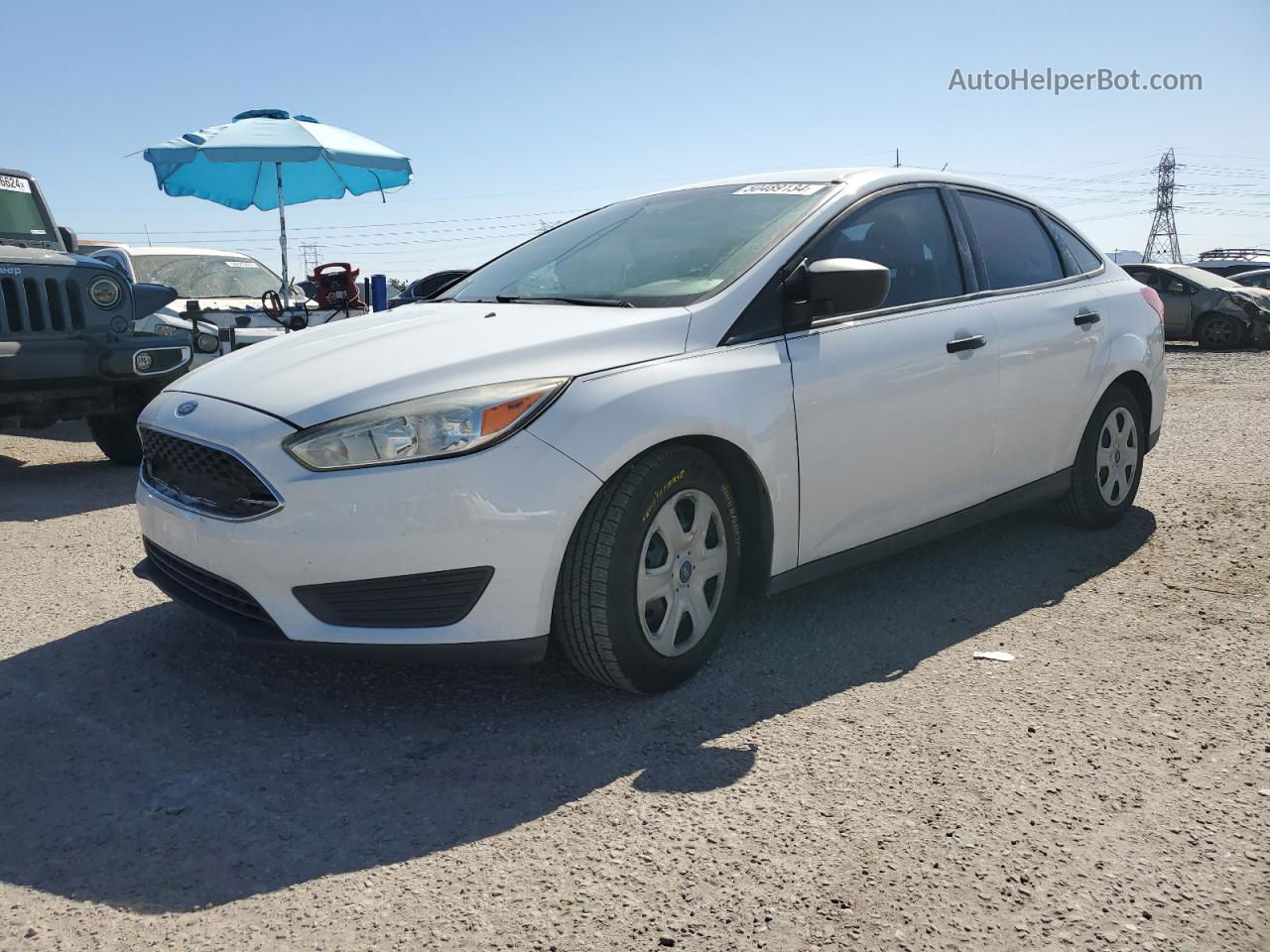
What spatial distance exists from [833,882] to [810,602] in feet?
6.37

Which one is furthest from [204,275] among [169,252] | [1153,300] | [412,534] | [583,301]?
[412,534]

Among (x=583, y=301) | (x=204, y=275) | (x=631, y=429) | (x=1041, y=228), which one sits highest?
(x=204, y=275)

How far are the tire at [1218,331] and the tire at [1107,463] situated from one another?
48.1ft

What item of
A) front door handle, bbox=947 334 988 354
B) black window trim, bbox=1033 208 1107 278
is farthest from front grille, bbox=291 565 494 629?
black window trim, bbox=1033 208 1107 278

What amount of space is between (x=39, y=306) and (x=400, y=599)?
17.2ft

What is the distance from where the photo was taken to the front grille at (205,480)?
9.59 ft

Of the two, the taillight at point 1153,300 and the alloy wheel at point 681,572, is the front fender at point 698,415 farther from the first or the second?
the taillight at point 1153,300

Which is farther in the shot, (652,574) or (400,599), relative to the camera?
(652,574)

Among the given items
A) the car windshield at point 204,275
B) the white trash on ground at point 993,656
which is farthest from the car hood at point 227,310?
the white trash on ground at point 993,656

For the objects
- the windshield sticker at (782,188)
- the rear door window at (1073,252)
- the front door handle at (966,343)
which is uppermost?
the windshield sticker at (782,188)

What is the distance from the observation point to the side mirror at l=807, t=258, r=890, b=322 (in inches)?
134

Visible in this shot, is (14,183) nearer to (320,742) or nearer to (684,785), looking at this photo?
(320,742)

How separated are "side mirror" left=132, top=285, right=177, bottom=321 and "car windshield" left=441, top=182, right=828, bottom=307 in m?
3.73

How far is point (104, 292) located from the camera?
7.05 metres
